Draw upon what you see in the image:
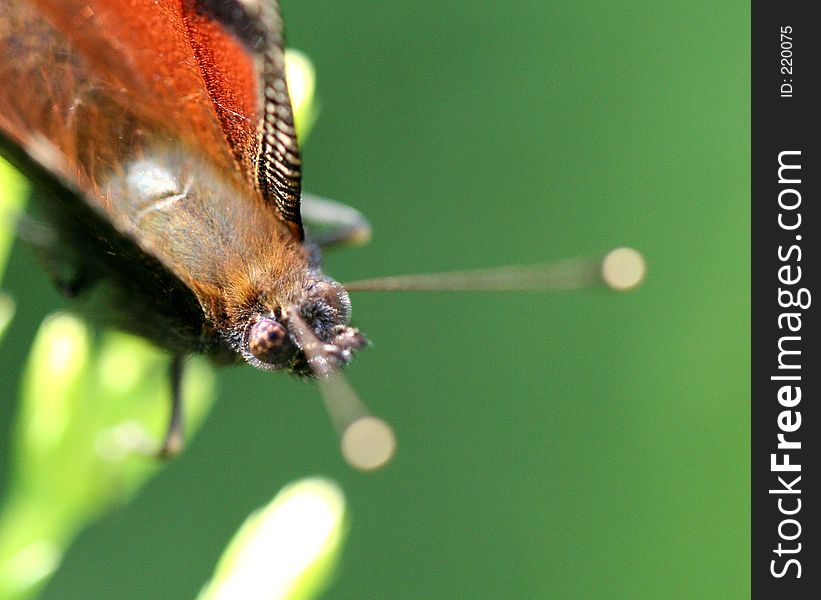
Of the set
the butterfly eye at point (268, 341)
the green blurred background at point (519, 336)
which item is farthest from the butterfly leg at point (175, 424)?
the green blurred background at point (519, 336)

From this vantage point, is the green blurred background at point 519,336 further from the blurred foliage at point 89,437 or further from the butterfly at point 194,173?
the butterfly at point 194,173

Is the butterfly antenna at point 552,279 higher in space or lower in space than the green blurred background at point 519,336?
lower

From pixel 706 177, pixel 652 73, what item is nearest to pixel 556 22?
pixel 652 73

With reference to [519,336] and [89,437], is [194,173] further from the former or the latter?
[519,336]

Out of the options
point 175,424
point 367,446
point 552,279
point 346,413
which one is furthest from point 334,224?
point 367,446

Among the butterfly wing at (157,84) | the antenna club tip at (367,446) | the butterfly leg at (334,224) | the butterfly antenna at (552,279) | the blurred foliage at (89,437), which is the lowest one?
the antenna club tip at (367,446)
